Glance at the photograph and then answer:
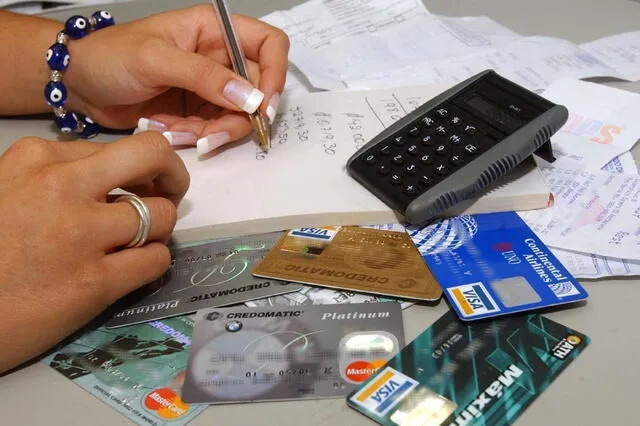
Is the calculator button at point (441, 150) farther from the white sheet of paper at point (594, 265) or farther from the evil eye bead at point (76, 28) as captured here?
the evil eye bead at point (76, 28)

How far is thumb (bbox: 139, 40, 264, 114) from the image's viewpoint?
2.11 ft

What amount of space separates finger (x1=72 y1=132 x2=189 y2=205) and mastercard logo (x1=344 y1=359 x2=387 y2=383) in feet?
0.70

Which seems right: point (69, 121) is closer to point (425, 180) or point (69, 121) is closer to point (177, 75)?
point (177, 75)

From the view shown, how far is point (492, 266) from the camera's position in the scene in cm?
50

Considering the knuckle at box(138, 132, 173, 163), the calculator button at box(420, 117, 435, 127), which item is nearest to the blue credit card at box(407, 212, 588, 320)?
the calculator button at box(420, 117, 435, 127)

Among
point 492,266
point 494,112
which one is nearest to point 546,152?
point 494,112

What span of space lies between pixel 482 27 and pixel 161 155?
0.57 m

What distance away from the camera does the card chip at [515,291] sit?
46cm

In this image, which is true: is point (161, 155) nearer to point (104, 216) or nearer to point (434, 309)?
point (104, 216)

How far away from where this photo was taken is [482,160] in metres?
0.55

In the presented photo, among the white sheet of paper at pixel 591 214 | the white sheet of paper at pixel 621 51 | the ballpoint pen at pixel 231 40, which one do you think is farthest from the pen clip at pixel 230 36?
the white sheet of paper at pixel 621 51

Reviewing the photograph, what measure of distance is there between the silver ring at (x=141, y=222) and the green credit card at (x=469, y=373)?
20 centimetres

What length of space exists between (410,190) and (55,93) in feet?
1.32

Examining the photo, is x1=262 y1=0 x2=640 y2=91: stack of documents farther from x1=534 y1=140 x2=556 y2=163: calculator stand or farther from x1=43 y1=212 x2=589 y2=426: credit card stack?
x1=43 y1=212 x2=589 y2=426: credit card stack
